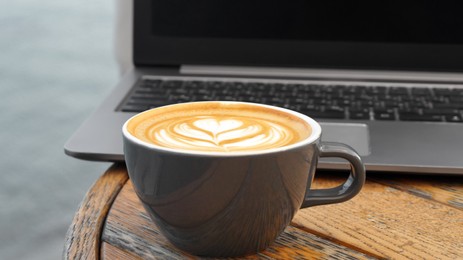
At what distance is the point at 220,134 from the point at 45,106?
198 cm

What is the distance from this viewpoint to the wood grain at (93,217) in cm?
41

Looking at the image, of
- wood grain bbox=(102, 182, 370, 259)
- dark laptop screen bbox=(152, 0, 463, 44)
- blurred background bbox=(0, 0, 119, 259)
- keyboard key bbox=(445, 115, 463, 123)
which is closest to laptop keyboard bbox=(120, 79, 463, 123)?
keyboard key bbox=(445, 115, 463, 123)

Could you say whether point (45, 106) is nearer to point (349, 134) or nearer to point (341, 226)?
point (349, 134)

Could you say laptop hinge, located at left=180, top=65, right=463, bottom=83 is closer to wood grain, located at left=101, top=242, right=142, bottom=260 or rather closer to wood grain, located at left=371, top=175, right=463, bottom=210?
wood grain, located at left=371, top=175, right=463, bottom=210

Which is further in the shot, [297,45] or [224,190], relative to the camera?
[297,45]

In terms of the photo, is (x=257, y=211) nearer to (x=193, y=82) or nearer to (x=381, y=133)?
(x=381, y=133)

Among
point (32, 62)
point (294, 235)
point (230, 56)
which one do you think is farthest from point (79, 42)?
point (294, 235)

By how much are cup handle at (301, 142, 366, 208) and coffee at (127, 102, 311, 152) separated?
0.02m

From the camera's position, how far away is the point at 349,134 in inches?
22.7

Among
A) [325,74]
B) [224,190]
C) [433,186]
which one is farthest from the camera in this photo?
[325,74]

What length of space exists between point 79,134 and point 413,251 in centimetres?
30

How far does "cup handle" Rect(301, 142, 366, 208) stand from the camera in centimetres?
40

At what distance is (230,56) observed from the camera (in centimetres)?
80

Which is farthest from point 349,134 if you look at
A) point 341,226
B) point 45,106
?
point 45,106
